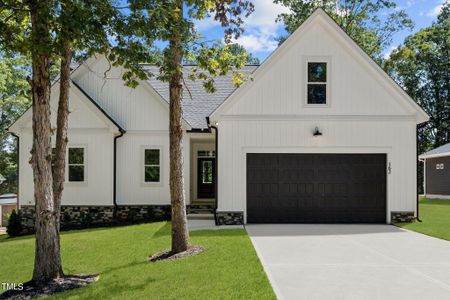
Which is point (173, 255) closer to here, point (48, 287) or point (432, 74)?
point (48, 287)

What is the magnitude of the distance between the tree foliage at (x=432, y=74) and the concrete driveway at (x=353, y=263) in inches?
1260

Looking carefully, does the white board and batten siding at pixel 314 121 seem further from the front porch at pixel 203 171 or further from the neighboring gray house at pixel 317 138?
the front porch at pixel 203 171

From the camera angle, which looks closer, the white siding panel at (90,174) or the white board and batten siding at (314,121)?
the white board and batten siding at (314,121)

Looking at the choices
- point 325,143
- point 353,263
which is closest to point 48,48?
point 353,263

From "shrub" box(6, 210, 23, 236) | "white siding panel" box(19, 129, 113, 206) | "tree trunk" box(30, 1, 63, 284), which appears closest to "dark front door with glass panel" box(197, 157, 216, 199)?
"white siding panel" box(19, 129, 113, 206)

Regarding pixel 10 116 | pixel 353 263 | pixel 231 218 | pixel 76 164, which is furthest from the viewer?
pixel 10 116

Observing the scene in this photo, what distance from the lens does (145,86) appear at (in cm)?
1591

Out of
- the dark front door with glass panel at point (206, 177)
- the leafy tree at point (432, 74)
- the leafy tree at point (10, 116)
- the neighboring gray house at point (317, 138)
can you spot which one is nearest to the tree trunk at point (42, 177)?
the neighboring gray house at point (317, 138)

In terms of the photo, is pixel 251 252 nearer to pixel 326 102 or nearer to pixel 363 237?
pixel 363 237

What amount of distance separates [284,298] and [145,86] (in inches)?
468

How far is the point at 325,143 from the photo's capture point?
13.3 m

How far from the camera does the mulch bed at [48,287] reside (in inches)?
252

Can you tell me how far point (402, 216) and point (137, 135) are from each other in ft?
31.9

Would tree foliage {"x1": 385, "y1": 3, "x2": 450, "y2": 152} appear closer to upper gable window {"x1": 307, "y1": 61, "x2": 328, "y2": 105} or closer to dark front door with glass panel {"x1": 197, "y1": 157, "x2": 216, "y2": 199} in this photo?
dark front door with glass panel {"x1": 197, "y1": 157, "x2": 216, "y2": 199}
